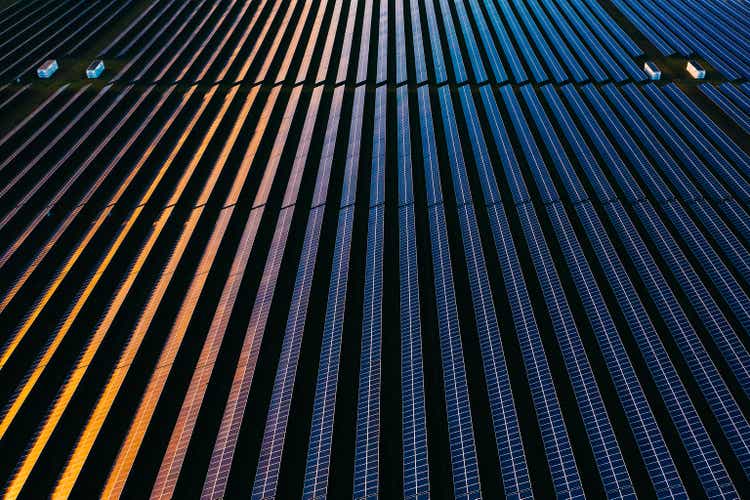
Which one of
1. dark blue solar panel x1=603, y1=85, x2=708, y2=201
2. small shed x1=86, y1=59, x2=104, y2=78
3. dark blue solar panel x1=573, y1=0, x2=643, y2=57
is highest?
dark blue solar panel x1=573, y1=0, x2=643, y2=57

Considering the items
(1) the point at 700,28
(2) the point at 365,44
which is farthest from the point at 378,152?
(1) the point at 700,28

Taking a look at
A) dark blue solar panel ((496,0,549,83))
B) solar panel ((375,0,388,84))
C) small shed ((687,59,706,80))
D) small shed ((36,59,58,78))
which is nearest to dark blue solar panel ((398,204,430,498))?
solar panel ((375,0,388,84))

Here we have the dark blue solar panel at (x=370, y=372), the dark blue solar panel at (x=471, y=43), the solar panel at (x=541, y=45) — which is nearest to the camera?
the dark blue solar panel at (x=370, y=372)

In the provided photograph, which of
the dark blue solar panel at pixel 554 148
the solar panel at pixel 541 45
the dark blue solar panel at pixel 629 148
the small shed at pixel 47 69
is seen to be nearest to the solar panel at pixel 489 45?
the dark blue solar panel at pixel 554 148

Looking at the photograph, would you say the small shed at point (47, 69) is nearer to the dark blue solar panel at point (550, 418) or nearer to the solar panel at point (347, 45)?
the solar panel at point (347, 45)

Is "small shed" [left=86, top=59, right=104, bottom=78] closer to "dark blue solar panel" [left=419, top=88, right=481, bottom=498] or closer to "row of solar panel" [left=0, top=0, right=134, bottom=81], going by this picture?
"row of solar panel" [left=0, top=0, right=134, bottom=81]
